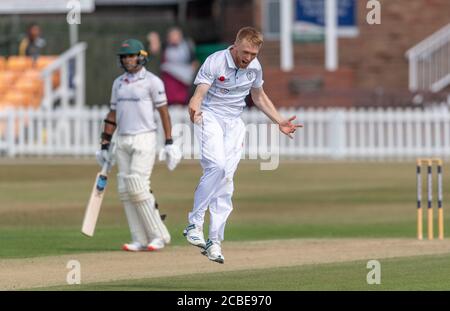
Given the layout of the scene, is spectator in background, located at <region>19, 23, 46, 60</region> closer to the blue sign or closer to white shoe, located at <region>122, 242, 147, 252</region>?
the blue sign

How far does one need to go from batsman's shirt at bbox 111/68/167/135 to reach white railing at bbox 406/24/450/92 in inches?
816

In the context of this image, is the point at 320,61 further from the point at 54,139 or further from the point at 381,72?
the point at 54,139

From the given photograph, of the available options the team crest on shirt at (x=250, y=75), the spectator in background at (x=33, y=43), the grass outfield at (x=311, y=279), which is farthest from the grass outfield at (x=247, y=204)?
the spectator in background at (x=33, y=43)

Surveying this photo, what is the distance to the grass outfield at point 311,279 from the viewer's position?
12.9 meters

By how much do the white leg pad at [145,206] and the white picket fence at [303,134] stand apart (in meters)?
15.5

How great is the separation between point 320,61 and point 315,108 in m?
3.20

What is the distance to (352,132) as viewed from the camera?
32812 mm

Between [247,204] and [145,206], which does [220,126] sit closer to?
[145,206]

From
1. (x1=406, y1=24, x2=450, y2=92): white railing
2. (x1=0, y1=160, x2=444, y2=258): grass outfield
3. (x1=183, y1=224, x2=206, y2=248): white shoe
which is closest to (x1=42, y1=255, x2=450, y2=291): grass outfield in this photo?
→ (x1=183, y1=224, x2=206, y2=248): white shoe

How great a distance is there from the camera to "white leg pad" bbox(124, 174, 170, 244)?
1628 cm

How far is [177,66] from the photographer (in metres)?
35.9

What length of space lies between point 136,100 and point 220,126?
2.51m

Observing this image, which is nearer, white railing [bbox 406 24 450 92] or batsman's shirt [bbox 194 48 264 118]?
batsman's shirt [bbox 194 48 264 118]

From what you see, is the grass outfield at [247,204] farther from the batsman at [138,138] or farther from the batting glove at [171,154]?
the batting glove at [171,154]
